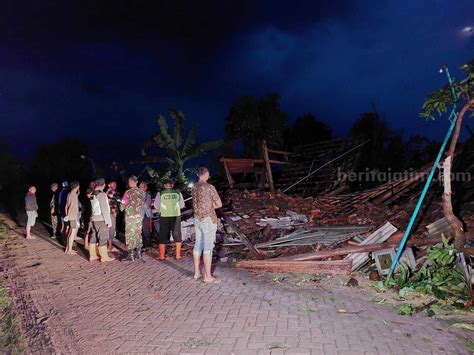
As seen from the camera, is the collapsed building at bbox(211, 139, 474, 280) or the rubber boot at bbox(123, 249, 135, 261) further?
the rubber boot at bbox(123, 249, 135, 261)

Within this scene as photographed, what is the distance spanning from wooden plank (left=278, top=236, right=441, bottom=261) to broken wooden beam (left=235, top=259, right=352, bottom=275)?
18 centimetres

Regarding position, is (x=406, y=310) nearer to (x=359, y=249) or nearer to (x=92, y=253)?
(x=359, y=249)

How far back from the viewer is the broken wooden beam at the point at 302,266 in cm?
691

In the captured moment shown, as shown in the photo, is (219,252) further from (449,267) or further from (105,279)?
(449,267)

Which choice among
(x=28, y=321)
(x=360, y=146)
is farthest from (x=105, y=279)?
(x=360, y=146)

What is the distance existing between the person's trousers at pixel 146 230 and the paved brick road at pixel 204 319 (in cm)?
283

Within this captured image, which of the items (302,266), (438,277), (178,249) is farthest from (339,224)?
(178,249)

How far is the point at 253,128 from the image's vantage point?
792 inches

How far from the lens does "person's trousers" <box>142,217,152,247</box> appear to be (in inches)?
396

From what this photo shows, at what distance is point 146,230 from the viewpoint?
10.1 meters

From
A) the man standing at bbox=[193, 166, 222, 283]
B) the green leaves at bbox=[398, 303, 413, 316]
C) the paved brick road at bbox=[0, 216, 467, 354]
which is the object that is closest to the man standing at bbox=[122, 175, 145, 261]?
the paved brick road at bbox=[0, 216, 467, 354]

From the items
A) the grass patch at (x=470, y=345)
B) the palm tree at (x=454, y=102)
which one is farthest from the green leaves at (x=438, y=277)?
the grass patch at (x=470, y=345)

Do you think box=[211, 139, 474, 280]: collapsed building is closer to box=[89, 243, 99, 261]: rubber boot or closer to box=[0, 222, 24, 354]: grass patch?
box=[89, 243, 99, 261]: rubber boot

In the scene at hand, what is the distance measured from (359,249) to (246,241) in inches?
102
